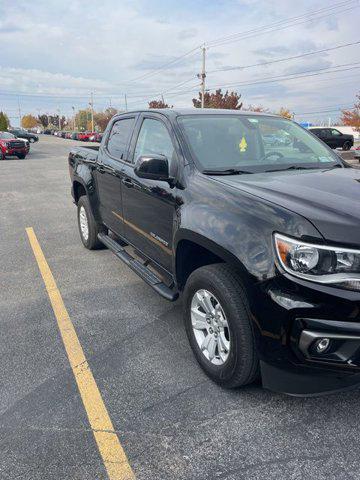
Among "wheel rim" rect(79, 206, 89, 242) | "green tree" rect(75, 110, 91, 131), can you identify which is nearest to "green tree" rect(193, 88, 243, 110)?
"wheel rim" rect(79, 206, 89, 242)

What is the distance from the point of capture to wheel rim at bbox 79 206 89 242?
5988mm

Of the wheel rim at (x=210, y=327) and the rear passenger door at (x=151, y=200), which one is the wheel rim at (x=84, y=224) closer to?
the rear passenger door at (x=151, y=200)

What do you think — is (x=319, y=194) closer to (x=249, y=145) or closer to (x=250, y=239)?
(x=250, y=239)

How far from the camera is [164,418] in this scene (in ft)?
8.43

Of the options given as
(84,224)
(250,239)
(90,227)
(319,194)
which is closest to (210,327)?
(250,239)

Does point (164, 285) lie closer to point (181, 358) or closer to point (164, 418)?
point (181, 358)

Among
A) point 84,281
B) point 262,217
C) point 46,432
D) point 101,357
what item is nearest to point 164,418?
point 46,432

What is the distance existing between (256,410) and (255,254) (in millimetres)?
1046

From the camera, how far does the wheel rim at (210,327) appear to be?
9.04 feet

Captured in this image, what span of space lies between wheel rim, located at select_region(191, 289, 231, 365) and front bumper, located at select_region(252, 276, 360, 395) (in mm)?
411

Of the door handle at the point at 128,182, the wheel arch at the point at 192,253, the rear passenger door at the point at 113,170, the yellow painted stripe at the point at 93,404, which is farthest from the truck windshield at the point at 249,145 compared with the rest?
the yellow painted stripe at the point at 93,404

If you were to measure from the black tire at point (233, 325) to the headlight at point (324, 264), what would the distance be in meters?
0.43

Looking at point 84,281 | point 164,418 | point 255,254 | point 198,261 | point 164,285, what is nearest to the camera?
point 255,254

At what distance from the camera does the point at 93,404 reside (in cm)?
271
